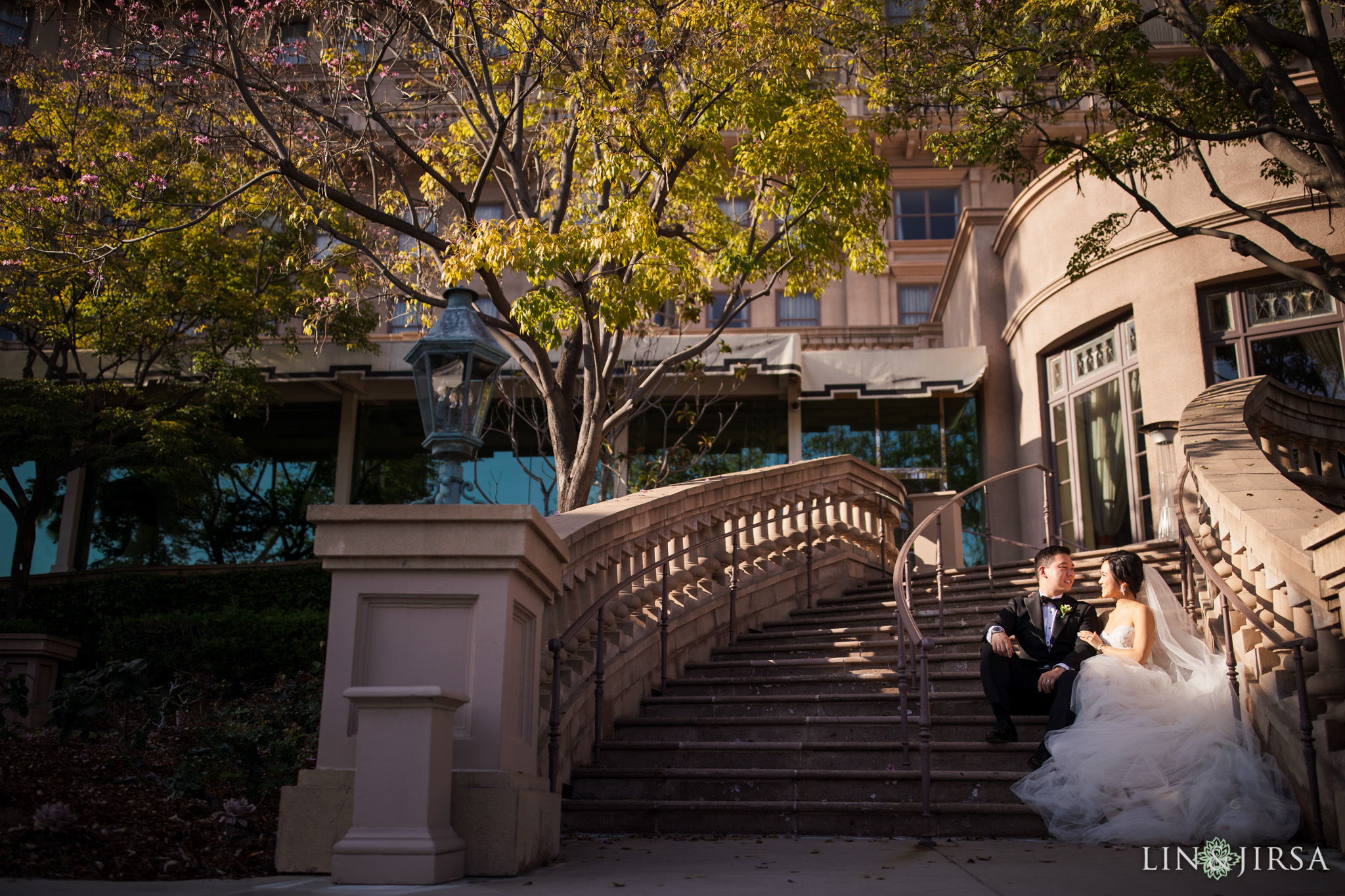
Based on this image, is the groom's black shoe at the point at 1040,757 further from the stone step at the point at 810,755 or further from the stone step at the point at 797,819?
the stone step at the point at 797,819

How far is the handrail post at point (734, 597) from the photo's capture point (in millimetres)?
9297

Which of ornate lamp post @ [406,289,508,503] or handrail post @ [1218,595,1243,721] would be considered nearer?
ornate lamp post @ [406,289,508,503]

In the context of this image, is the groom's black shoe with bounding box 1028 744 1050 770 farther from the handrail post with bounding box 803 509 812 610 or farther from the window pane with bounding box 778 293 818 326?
the window pane with bounding box 778 293 818 326

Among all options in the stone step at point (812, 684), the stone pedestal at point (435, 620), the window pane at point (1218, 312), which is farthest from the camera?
the window pane at point (1218, 312)

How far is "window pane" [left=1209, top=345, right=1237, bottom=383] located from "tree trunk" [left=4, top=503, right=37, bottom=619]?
53.6 ft

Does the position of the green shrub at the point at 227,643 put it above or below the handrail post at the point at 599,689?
above

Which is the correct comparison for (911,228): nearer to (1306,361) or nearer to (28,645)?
(1306,361)

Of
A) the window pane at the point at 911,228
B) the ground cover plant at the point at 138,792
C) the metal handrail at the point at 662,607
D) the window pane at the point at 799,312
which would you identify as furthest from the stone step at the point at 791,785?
the window pane at the point at 911,228

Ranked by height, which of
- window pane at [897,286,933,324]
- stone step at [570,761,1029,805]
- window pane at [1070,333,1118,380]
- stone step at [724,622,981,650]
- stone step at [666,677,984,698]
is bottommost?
stone step at [570,761,1029,805]

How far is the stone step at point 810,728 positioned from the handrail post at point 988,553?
3.16 meters

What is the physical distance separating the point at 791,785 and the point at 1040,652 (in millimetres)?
1843

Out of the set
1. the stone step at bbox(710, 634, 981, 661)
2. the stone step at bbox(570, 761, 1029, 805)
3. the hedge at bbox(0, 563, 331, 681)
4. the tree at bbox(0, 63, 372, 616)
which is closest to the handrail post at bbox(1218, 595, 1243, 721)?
the stone step at bbox(570, 761, 1029, 805)

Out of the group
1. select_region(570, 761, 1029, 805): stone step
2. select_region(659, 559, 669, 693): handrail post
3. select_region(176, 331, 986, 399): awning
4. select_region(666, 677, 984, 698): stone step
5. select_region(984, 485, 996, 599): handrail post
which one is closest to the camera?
select_region(570, 761, 1029, 805): stone step

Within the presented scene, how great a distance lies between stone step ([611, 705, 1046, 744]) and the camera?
679 cm
